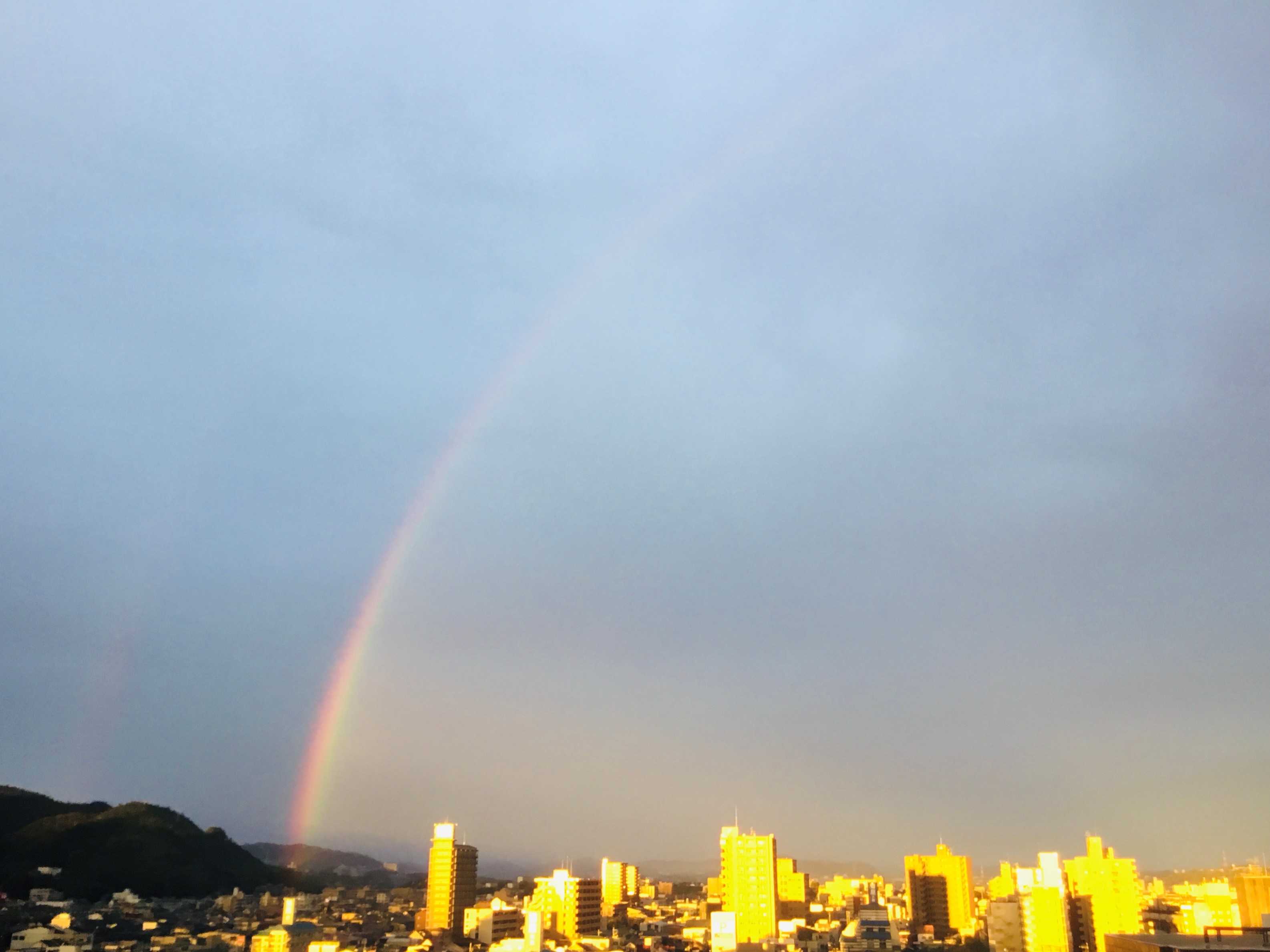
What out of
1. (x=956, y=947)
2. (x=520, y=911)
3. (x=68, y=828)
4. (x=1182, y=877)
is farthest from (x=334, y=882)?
(x=1182, y=877)

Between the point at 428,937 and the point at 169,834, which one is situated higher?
the point at 169,834

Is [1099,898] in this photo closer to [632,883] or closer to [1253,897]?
[1253,897]

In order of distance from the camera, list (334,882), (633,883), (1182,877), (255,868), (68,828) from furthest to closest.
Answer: (1182,877) → (633,883) → (334,882) → (255,868) → (68,828)

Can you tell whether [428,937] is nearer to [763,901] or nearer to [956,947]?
[763,901]

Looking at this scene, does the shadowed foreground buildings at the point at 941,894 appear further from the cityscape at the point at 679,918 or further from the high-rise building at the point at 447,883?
the high-rise building at the point at 447,883

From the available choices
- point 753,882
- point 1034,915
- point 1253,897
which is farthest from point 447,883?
point 1253,897

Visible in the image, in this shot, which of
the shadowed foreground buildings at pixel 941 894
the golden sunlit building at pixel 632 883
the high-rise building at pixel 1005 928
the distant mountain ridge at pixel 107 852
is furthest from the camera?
the golden sunlit building at pixel 632 883

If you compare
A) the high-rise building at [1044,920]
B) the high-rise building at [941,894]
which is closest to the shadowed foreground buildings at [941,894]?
the high-rise building at [941,894]
